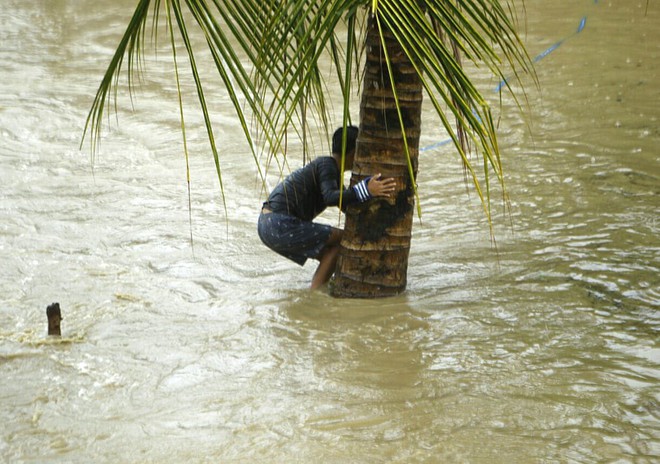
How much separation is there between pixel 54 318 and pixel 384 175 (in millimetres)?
2068

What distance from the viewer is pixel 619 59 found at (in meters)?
11.8

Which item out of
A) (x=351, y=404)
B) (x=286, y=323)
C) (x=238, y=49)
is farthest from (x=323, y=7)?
(x=238, y=49)

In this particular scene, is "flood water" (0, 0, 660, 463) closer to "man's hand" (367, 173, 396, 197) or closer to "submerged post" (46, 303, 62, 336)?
"submerged post" (46, 303, 62, 336)

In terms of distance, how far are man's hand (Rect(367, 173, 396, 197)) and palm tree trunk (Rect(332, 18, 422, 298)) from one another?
63mm

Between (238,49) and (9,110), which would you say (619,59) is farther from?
(9,110)

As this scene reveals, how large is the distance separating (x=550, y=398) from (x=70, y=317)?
2972 millimetres

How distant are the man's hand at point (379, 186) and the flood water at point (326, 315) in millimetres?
765

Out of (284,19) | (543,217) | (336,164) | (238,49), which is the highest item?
(238,49)

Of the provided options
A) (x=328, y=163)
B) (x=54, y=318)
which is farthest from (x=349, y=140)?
(x=54, y=318)

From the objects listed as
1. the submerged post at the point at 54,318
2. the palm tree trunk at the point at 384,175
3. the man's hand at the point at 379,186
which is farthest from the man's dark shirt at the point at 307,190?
the submerged post at the point at 54,318

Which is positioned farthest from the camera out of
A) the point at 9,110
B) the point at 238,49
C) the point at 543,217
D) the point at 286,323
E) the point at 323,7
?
the point at 238,49

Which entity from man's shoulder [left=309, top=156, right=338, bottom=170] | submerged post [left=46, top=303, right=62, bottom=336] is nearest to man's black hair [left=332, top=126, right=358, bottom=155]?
man's shoulder [left=309, top=156, right=338, bottom=170]

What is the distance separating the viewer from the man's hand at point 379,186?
17.8ft

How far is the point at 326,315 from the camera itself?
5.73 m
